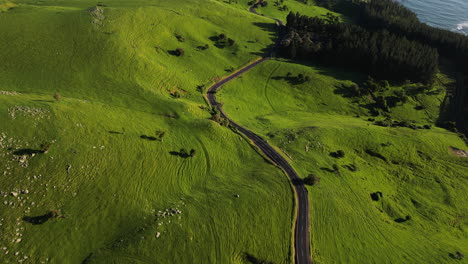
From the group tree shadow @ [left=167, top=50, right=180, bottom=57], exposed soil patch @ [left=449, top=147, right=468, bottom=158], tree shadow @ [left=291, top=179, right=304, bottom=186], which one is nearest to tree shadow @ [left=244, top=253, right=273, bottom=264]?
tree shadow @ [left=291, top=179, right=304, bottom=186]

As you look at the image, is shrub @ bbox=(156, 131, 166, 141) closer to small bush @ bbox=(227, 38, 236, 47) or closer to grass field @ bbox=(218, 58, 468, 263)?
grass field @ bbox=(218, 58, 468, 263)

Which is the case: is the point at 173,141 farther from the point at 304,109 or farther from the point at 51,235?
the point at 304,109

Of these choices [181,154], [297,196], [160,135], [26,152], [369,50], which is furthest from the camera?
[369,50]

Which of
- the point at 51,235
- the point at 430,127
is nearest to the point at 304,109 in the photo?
the point at 430,127

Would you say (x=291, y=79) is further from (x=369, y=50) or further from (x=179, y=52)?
(x=179, y=52)

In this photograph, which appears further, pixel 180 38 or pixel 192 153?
pixel 180 38

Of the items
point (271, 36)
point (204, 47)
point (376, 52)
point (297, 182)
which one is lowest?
point (297, 182)

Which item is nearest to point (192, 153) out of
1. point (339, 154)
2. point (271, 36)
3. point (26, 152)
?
point (26, 152)

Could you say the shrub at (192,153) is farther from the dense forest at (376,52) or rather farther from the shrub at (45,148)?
the dense forest at (376,52)
